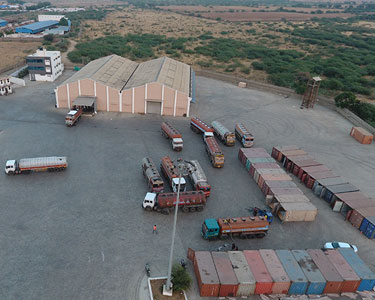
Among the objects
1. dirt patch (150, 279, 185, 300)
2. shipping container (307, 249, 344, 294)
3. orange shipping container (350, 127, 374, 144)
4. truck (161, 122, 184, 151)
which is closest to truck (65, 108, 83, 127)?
truck (161, 122, 184, 151)

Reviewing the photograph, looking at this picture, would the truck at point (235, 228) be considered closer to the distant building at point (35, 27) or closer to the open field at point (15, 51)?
the open field at point (15, 51)

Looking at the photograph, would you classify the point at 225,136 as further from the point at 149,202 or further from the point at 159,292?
the point at 159,292

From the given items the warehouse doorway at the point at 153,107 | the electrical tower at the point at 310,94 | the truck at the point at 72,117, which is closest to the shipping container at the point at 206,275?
the truck at the point at 72,117

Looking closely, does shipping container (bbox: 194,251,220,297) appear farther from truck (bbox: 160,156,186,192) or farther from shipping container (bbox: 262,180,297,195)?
shipping container (bbox: 262,180,297,195)

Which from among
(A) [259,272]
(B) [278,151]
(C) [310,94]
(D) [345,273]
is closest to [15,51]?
(C) [310,94]

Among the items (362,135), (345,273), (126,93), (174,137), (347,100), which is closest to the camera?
(345,273)
